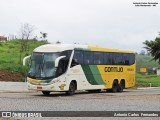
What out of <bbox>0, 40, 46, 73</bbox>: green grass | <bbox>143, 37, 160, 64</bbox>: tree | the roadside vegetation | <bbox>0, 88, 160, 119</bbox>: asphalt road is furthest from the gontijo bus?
<bbox>0, 40, 46, 73</bbox>: green grass

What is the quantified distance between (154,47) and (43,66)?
16560mm

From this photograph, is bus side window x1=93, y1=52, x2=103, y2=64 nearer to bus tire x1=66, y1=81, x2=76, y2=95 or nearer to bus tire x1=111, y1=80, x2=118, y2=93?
bus tire x1=66, y1=81, x2=76, y2=95

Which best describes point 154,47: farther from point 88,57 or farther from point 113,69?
point 88,57

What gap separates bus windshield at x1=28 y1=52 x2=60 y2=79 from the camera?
2905 centimetres

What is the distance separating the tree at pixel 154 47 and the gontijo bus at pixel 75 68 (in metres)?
5.38

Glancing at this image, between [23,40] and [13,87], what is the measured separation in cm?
3216

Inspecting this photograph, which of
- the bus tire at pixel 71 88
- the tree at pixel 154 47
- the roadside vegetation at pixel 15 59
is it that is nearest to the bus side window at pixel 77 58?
the bus tire at pixel 71 88

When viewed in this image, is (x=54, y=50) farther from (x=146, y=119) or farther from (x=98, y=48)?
(x=146, y=119)

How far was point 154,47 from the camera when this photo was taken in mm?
43000

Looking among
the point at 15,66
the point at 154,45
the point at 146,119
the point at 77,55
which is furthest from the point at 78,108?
the point at 15,66

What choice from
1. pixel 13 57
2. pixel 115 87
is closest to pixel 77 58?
pixel 115 87

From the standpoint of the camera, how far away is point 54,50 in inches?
1166

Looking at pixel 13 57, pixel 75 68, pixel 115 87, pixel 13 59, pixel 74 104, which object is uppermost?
pixel 13 57

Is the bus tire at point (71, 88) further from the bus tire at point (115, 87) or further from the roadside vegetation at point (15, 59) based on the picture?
the roadside vegetation at point (15, 59)
